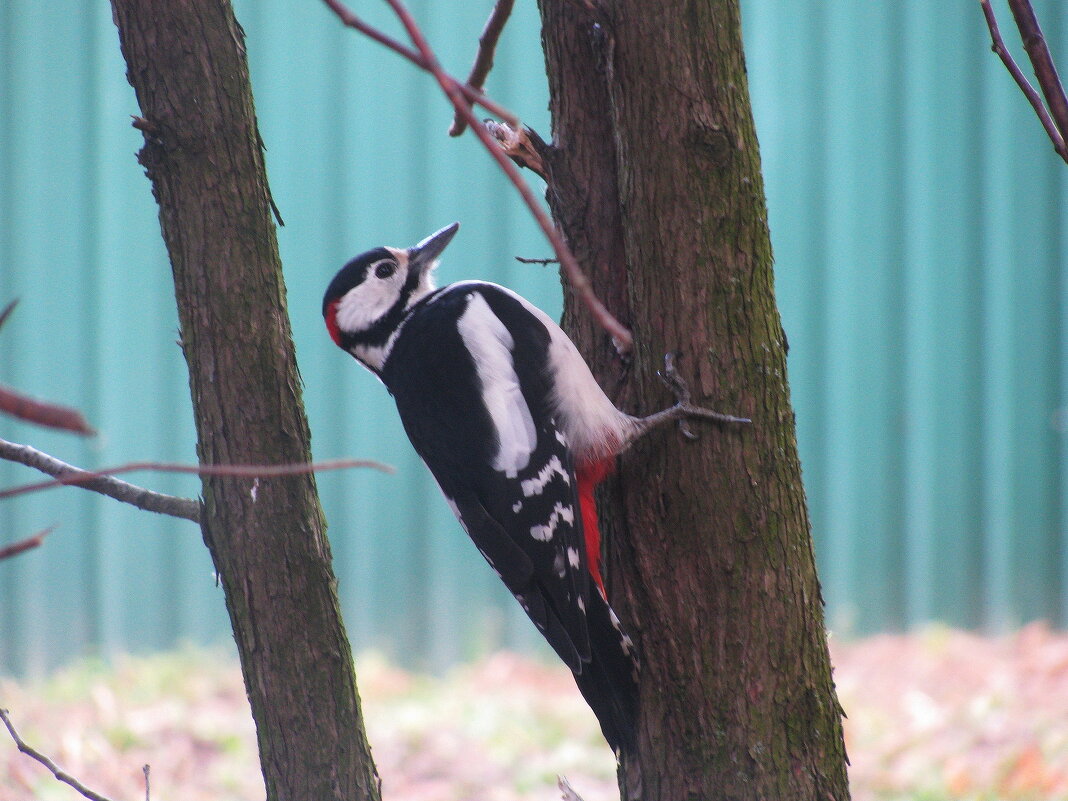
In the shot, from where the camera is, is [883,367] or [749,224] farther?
[883,367]

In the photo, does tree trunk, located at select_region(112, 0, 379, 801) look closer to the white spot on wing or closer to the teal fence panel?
the white spot on wing

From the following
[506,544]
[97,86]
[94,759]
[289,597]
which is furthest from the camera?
[97,86]

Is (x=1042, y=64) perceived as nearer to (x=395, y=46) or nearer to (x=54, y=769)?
(x=395, y=46)

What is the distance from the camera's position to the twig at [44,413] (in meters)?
0.35

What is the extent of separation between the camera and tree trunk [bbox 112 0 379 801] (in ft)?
3.97

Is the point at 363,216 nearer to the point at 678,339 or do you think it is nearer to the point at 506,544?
the point at 506,544

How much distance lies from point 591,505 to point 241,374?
26.0 inches

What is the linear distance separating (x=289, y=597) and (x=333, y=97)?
213cm

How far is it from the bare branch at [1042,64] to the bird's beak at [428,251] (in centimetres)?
125

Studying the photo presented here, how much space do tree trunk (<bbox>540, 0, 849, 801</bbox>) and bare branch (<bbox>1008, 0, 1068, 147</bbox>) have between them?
0.46 m

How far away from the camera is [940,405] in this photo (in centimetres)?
299

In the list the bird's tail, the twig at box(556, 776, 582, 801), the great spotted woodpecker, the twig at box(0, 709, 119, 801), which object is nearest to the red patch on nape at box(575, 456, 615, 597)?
the great spotted woodpecker

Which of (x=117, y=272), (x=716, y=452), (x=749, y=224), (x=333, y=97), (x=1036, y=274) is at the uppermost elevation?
(x=1036, y=274)

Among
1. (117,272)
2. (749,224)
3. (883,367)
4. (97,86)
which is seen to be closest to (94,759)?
(117,272)
